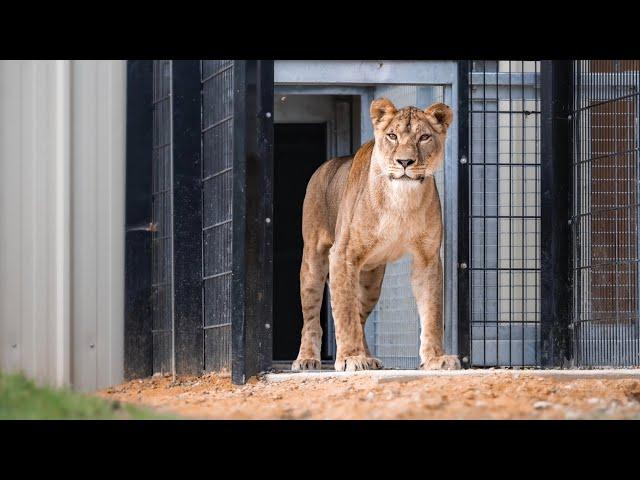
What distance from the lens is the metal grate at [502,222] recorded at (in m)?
9.00

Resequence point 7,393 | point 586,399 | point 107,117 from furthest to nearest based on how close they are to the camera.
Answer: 1. point 107,117
2. point 586,399
3. point 7,393

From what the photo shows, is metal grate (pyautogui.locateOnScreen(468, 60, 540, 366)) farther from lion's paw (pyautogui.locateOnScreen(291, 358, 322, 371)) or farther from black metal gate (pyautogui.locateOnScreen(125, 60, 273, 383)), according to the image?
black metal gate (pyautogui.locateOnScreen(125, 60, 273, 383))

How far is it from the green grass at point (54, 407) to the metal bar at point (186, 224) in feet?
7.90

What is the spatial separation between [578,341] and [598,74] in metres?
1.68

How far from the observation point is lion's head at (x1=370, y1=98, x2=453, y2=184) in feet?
24.7

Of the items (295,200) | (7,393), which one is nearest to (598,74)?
(7,393)

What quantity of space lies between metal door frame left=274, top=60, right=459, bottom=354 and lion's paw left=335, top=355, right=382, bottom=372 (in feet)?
3.95

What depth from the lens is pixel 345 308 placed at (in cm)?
769

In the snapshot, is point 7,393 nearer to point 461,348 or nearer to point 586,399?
point 586,399

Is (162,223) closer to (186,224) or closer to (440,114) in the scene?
(186,224)

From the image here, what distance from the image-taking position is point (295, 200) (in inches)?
508

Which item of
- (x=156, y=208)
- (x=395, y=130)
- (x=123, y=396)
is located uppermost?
(x=395, y=130)

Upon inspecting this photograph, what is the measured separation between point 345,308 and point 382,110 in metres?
1.27
